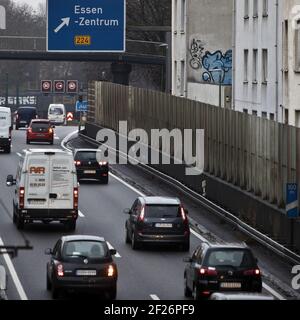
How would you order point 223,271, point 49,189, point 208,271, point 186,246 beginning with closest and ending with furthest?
1. point 208,271
2. point 223,271
3. point 186,246
4. point 49,189

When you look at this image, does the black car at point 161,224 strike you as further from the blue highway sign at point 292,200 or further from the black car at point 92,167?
the black car at point 92,167

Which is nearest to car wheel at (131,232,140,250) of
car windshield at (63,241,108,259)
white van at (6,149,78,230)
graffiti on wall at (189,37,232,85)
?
white van at (6,149,78,230)

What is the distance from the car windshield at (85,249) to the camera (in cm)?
3030

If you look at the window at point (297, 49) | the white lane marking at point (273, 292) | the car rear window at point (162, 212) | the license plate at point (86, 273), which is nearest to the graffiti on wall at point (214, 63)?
the window at point (297, 49)

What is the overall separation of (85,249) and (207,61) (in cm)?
5309

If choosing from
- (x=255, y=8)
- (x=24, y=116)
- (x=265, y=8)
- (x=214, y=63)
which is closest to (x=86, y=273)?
(x=265, y=8)

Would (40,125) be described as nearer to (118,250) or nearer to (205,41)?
(205,41)

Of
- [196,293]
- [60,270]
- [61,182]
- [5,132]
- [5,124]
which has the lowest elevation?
[196,293]

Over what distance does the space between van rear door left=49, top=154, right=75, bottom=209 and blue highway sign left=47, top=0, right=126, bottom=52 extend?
727 inches

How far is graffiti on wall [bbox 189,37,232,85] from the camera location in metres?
82.3

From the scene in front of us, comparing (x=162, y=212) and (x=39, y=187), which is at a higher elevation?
(x=39, y=187)

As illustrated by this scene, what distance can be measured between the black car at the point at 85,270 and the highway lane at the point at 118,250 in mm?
824

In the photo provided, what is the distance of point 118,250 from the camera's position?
1574 inches

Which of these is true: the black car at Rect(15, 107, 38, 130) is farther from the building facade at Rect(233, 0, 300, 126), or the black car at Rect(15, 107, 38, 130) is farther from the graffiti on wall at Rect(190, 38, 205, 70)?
the building facade at Rect(233, 0, 300, 126)
